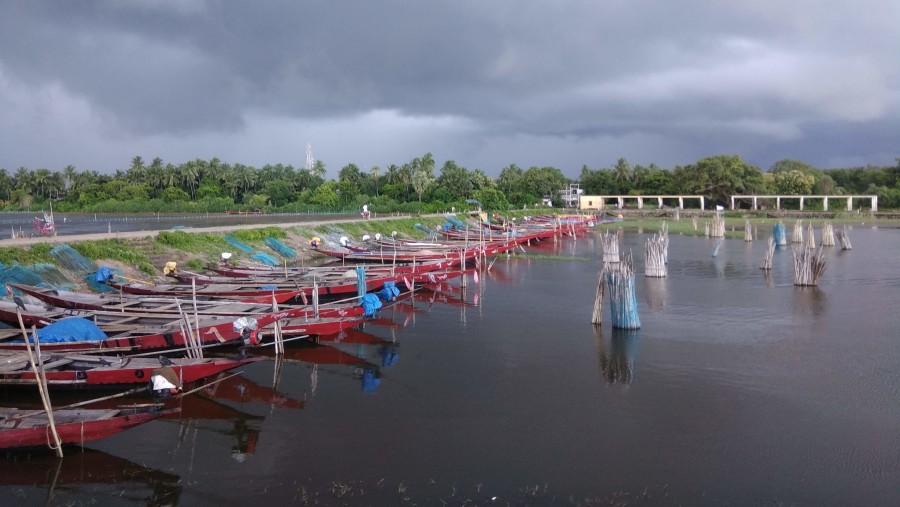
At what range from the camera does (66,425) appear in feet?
34.0

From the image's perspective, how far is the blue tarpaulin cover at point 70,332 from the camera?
48.8 feet

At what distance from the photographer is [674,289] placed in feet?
95.8

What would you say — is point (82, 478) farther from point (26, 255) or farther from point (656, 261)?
point (656, 261)

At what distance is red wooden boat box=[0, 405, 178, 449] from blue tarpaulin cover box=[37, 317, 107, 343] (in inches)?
172

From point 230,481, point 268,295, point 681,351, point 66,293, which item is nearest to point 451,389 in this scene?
point 230,481

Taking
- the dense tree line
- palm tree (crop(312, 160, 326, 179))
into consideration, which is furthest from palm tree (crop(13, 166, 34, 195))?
palm tree (crop(312, 160, 326, 179))

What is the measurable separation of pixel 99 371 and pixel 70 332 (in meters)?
2.55

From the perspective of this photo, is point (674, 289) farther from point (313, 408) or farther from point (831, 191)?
point (831, 191)

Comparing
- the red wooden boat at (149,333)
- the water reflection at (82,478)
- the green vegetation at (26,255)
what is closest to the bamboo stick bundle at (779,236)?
the red wooden boat at (149,333)

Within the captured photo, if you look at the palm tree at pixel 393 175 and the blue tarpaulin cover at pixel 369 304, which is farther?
the palm tree at pixel 393 175

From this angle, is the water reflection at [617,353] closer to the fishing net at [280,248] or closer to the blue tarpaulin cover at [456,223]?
the fishing net at [280,248]

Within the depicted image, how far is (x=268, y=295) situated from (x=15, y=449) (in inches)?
471

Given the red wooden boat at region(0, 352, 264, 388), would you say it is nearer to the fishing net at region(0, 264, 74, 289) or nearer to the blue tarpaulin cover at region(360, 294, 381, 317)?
the blue tarpaulin cover at region(360, 294, 381, 317)

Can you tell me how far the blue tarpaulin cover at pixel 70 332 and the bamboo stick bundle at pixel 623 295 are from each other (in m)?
13.2
